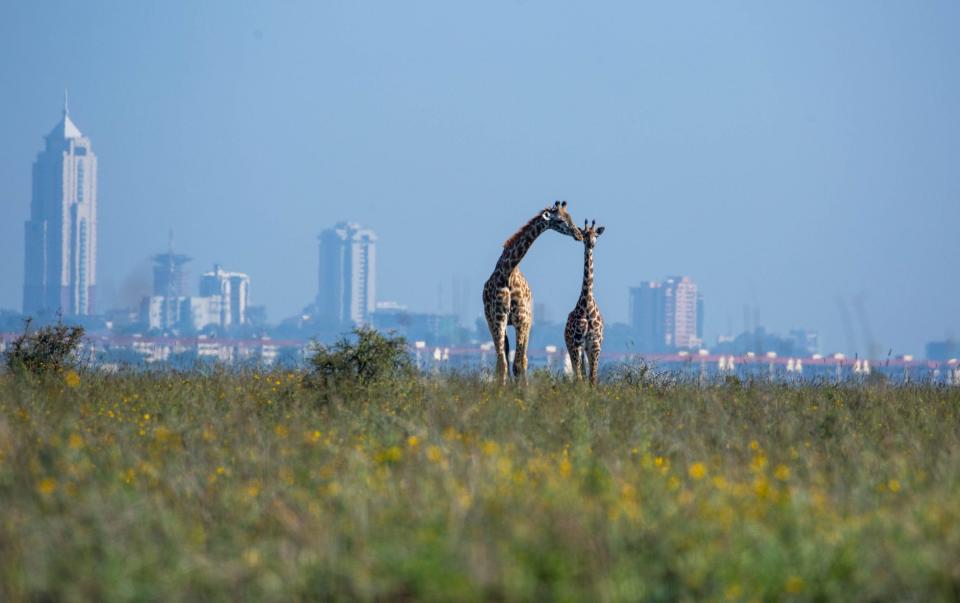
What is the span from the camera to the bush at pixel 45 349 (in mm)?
18297

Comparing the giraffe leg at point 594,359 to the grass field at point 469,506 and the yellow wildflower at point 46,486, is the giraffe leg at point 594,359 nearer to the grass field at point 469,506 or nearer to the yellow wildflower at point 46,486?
the grass field at point 469,506

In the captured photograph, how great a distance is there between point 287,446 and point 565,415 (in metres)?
3.22

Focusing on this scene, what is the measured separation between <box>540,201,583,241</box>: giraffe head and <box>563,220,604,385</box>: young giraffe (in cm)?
11

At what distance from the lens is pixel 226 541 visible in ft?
26.2

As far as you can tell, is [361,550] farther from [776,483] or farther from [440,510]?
[776,483]

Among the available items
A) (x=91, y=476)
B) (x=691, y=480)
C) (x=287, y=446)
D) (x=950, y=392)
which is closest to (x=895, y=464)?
(x=691, y=480)

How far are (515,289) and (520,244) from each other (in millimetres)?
558

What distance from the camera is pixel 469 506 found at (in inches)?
304

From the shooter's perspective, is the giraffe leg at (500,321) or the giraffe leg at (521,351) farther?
→ the giraffe leg at (521,351)

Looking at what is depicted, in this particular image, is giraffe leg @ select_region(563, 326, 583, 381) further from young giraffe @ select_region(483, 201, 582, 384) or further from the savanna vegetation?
the savanna vegetation

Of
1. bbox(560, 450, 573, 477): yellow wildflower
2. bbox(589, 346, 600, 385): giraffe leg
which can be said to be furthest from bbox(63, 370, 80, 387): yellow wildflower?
bbox(560, 450, 573, 477): yellow wildflower

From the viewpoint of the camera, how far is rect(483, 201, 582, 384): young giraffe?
1800 cm

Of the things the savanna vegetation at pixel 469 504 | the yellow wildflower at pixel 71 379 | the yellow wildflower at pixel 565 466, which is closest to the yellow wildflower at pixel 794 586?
the savanna vegetation at pixel 469 504

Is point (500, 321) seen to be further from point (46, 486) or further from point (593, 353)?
point (46, 486)
